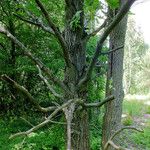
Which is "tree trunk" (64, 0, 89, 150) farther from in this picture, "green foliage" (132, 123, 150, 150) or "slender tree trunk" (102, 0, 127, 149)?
"green foliage" (132, 123, 150, 150)

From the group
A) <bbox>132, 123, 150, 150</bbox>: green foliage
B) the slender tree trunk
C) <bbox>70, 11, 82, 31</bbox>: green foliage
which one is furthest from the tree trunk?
<bbox>132, 123, 150, 150</bbox>: green foliage

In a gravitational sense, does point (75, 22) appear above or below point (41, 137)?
above

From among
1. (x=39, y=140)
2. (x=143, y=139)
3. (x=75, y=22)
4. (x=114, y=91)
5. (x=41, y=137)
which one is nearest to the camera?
(x=75, y=22)

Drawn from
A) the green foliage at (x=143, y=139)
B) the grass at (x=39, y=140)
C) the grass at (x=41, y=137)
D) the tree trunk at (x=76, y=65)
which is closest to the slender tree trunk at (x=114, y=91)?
the grass at (x=41, y=137)

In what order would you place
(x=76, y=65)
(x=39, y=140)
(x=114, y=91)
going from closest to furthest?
(x=76, y=65) → (x=114, y=91) → (x=39, y=140)

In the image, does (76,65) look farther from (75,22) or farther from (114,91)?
(114,91)

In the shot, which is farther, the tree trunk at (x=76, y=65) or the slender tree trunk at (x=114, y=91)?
the slender tree trunk at (x=114, y=91)

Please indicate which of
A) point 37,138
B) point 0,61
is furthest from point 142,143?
point 0,61

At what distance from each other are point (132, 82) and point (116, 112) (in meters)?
32.8

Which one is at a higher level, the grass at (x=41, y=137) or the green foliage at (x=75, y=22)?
the green foliage at (x=75, y=22)

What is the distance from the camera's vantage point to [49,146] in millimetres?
8086

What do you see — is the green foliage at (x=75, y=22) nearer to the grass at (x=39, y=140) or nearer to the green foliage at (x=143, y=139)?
the grass at (x=39, y=140)

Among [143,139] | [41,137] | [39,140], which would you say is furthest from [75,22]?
[143,139]

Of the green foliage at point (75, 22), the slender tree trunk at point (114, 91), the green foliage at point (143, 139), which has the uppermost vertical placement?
the green foliage at point (75, 22)
